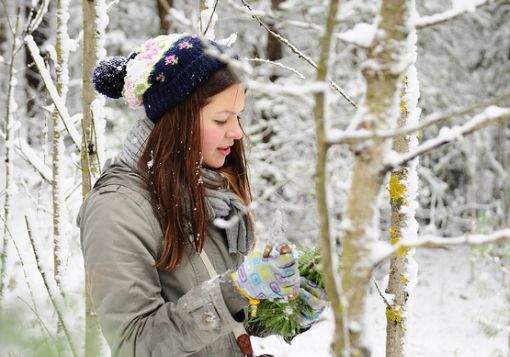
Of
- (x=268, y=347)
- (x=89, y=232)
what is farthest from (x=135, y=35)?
(x=89, y=232)

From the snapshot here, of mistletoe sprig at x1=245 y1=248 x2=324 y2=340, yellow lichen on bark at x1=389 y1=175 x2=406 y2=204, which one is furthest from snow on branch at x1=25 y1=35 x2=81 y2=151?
yellow lichen on bark at x1=389 y1=175 x2=406 y2=204

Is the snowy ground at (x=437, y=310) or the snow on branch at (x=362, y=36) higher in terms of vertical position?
the snow on branch at (x=362, y=36)

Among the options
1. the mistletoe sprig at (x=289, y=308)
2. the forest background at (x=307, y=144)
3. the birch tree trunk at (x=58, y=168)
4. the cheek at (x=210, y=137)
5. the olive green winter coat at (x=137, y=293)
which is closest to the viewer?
the forest background at (x=307, y=144)

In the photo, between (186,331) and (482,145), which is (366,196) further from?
(482,145)

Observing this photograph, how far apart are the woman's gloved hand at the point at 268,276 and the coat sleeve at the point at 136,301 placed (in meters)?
0.08

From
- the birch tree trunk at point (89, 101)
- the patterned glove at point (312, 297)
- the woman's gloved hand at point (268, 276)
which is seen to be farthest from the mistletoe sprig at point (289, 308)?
the birch tree trunk at point (89, 101)

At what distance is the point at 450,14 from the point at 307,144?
7754mm

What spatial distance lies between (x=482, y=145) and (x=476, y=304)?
9.18ft

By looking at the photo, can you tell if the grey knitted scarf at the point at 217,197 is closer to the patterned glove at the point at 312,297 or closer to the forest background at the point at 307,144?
the forest background at the point at 307,144

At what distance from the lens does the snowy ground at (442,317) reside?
5188mm

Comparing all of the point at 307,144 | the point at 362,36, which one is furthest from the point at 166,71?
the point at 307,144

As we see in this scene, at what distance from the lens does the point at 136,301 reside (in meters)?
1.43

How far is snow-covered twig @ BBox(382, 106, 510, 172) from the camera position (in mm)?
755

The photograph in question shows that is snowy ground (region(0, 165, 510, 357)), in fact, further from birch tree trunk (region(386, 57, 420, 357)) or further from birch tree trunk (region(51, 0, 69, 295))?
birch tree trunk (region(386, 57, 420, 357))
